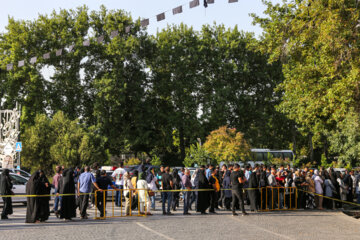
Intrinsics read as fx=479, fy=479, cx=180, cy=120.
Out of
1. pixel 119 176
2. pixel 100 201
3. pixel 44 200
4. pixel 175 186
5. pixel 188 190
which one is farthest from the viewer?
pixel 119 176

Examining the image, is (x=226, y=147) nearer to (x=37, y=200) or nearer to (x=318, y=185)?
(x=318, y=185)

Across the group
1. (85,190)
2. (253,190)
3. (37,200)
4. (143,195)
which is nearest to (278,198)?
(253,190)

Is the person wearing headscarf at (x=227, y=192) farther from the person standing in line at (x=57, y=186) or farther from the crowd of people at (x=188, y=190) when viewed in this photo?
the person standing in line at (x=57, y=186)

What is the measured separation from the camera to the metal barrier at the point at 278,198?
19828 millimetres

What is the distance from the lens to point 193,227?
1415 centimetres

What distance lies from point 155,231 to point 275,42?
15.1 metres

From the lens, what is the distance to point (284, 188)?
67.3ft

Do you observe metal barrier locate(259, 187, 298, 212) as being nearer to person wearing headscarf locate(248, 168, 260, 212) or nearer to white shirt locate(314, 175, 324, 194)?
person wearing headscarf locate(248, 168, 260, 212)

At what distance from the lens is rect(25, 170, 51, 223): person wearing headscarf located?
1523 centimetres

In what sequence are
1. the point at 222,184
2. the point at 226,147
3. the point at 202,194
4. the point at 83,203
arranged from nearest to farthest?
1. the point at 83,203
2. the point at 202,194
3. the point at 222,184
4. the point at 226,147

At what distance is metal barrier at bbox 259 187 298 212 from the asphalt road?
5.19 feet

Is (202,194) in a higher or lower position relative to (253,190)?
lower

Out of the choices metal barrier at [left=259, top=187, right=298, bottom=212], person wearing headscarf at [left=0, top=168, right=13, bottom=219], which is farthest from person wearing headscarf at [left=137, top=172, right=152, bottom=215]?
metal barrier at [left=259, top=187, right=298, bottom=212]

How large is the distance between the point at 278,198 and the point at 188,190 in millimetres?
4401
